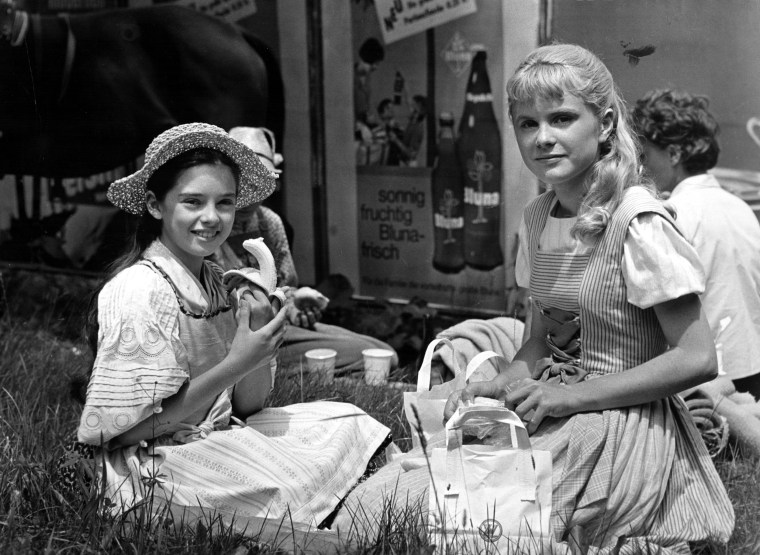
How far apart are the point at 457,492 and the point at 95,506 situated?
1.15m

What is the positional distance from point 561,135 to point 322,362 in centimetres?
235

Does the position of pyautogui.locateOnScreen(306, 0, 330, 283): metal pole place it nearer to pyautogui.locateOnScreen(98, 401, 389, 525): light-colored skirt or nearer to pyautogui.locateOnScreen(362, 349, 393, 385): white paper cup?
pyautogui.locateOnScreen(362, 349, 393, 385): white paper cup

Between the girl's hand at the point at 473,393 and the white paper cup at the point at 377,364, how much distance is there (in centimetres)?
181

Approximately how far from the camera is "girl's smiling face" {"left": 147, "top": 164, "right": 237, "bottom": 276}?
10.1 ft

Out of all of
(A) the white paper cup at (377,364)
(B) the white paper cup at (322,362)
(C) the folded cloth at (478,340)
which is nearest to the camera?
(C) the folded cloth at (478,340)

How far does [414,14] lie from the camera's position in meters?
5.40

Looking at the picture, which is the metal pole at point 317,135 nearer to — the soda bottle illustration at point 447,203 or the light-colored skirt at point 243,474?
the soda bottle illustration at point 447,203

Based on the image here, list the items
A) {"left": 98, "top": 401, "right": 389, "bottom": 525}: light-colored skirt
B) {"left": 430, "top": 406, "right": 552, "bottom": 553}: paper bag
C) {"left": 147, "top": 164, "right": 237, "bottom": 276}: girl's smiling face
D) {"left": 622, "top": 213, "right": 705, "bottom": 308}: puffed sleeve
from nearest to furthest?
{"left": 430, "top": 406, "right": 552, "bottom": 553}: paper bag → {"left": 622, "top": 213, "right": 705, "bottom": 308}: puffed sleeve → {"left": 98, "top": 401, "right": 389, "bottom": 525}: light-colored skirt → {"left": 147, "top": 164, "right": 237, "bottom": 276}: girl's smiling face

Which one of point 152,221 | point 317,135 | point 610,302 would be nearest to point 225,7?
point 317,135

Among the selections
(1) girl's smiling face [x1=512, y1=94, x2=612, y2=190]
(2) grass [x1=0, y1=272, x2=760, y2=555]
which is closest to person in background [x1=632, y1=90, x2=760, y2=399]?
(2) grass [x1=0, y1=272, x2=760, y2=555]

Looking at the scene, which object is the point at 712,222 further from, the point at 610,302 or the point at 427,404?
the point at 427,404

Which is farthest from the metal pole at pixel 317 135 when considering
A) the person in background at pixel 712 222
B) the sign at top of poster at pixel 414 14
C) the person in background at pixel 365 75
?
the person in background at pixel 712 222

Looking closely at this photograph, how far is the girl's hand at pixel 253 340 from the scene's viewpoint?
2.98 m

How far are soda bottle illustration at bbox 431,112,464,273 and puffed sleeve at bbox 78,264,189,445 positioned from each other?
2.87 metres
